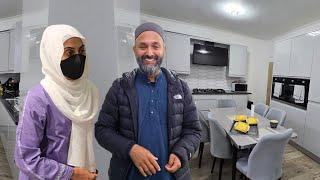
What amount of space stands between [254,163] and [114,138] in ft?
4.92

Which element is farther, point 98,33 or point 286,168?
point 286,168

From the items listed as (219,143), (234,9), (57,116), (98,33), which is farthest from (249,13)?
(57,116)

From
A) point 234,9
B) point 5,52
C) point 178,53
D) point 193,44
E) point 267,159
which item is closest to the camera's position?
point 5,52

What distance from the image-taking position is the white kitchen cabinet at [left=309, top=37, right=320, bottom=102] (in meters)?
3.26

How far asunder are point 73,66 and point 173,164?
0.51 metres

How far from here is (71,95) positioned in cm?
72

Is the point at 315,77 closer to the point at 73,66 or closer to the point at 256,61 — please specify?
the point at 256,61

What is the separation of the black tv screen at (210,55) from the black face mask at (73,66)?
4.09 m

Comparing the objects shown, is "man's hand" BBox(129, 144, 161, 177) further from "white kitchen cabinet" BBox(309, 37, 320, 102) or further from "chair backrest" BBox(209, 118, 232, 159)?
"white kitchen cabinet" BBox(309, 37, 320, 102)

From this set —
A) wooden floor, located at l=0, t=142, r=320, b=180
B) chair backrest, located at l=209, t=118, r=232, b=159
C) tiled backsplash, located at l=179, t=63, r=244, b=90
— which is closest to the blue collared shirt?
chair backrest, located at l=209, t=118, r=232, b=159

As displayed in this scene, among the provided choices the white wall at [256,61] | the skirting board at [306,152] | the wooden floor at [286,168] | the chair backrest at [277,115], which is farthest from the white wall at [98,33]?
the white wall at [256,61]

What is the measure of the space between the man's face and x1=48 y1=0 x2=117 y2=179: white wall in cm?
25

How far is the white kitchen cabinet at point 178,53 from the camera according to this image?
13.8ft

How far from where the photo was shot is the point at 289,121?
13.0 feet
